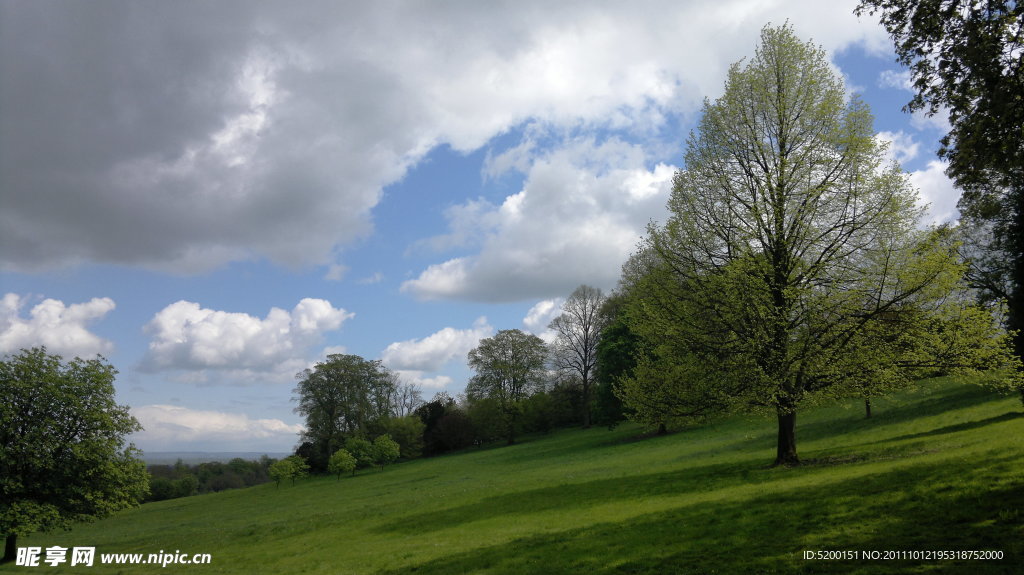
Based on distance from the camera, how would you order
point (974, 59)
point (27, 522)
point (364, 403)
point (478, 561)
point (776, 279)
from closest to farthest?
1. point (974, 59)
2. point (478, 561)
3. point (776, 279)
4. point (27, 522)
5. point (364, 403)

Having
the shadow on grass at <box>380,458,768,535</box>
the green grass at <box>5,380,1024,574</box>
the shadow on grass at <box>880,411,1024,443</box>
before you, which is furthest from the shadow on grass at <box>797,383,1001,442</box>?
the shadow on grass at <box>380,458,768,535</box>

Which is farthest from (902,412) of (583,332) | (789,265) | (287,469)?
(287,469)

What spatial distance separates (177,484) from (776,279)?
89.9 meters

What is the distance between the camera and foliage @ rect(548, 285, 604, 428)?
66250 mm

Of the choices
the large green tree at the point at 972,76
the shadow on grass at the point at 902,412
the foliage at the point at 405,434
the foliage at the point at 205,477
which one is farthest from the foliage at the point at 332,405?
the large green tree at the point at 972,76

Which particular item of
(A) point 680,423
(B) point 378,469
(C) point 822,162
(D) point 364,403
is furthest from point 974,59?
(D) point 364,403

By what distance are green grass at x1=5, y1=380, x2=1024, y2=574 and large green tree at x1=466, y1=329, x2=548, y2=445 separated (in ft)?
126

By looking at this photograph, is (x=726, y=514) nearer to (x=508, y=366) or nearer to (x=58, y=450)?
(x=58, y=450)

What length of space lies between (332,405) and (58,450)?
151 feet

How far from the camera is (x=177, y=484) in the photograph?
78062mm

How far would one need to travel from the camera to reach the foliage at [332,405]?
70.2 metres

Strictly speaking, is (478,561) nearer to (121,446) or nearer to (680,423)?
(680,423)

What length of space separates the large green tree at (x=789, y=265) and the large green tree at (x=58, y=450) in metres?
27.1

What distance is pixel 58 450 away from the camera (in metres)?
25.7
